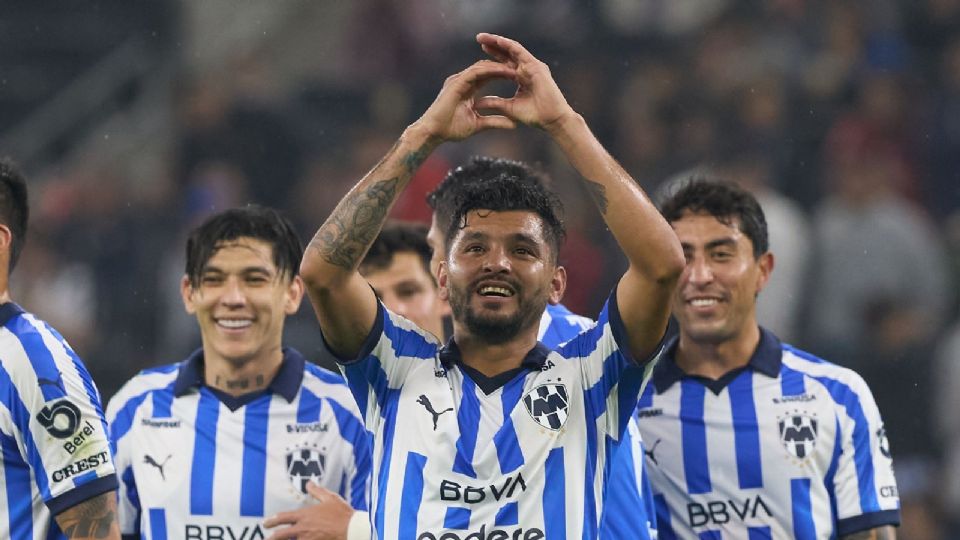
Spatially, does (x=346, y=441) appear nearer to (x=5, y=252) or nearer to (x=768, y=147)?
(x=5, y=252)

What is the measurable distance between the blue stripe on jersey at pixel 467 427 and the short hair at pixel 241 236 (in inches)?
50.5

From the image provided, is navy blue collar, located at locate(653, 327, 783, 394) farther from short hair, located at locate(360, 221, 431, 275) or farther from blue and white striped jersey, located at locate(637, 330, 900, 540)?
short hair, located at locate(360, 221, 431, 275)

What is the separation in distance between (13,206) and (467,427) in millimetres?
1440

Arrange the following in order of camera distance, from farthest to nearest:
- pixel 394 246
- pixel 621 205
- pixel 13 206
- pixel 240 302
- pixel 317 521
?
pixel 394 246 < pixel 240 302 < pixel 317 521 < pixel 13 206 < pixel 621 205

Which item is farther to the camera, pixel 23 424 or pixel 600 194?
pixel 23 424

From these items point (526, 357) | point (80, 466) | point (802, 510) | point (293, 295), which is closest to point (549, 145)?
point (293, 295)

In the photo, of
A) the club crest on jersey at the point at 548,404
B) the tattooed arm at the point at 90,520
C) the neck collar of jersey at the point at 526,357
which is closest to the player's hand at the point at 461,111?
the neck collar of jersey at the point at 526,357

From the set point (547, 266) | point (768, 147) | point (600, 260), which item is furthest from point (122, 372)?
point (547, 266)

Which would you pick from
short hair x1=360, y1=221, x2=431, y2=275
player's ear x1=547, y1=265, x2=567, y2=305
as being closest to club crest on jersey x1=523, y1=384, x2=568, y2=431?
player's ear x1=547, y1=265, x2=567, y2=305

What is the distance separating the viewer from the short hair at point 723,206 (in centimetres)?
494

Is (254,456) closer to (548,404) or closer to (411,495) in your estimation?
(411,495)

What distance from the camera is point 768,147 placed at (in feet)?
29.4

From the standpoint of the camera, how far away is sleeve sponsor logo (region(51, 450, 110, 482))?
4008mm

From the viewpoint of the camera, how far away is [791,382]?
4.84 m
